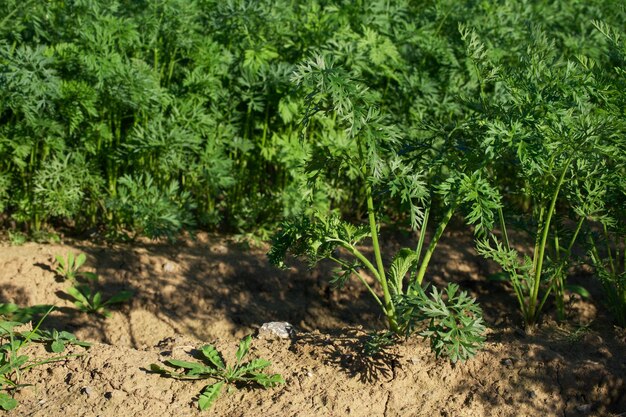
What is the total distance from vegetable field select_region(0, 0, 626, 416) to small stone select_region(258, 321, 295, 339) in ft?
0.13

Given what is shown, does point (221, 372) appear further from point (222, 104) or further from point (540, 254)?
point (222, 104)

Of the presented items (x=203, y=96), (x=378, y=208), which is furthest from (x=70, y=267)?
(x=378, y=208)

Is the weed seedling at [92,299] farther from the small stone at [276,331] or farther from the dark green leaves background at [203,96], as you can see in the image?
the small stone at [276,331]

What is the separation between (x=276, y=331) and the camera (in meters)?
4.49

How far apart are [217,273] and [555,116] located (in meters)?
2.53

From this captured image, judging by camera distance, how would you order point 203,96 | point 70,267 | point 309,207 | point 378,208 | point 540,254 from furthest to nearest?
point 203,96 → point 309,207 → point 70,267 → point 378,208 → point 540,254

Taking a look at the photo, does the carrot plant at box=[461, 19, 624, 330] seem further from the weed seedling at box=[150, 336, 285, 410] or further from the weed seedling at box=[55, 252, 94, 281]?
the weed seedling at box=[55, 252, 94, 281]

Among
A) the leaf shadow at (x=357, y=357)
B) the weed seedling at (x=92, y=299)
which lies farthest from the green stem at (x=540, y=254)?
the weed seedling at (x=92, y=299)

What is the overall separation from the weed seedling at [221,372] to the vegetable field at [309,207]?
0.01m

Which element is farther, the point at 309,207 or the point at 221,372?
the point at 309,207

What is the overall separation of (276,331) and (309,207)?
134 cm

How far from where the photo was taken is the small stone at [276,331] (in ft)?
14.6

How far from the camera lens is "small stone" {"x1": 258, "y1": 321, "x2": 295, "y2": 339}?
4465mm

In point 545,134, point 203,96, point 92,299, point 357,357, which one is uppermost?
point 545,134
